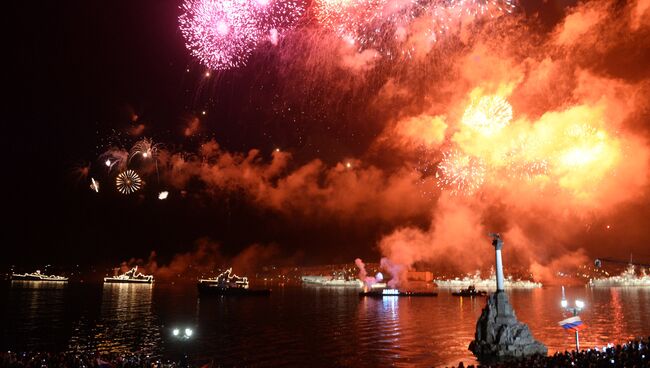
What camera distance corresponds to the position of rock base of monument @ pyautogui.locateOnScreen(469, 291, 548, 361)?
37.4 m

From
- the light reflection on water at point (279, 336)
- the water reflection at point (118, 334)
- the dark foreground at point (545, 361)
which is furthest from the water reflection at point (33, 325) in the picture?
the dark foreground at point (545, 361)

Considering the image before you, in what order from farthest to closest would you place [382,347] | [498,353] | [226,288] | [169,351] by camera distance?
[226,288], [382,347], [169,351], [498,353]

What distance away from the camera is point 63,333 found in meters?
53.0

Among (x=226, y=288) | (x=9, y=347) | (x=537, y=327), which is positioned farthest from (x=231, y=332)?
(x=226, y=288)

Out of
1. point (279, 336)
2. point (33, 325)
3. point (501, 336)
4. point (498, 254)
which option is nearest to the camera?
point (501, 336)

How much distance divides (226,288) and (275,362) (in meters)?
114

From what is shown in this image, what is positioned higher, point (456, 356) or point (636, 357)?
point (636, 357)

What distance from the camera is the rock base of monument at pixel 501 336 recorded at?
3741 centimetres

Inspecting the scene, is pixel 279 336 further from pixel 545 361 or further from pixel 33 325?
pixel 545 361

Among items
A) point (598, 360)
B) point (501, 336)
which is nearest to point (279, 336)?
point (501, 336)

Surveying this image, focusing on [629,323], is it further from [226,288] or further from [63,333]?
[226,288]

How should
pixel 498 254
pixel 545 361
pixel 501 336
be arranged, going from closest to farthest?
pixel 545 361 → pixel 501 336 → pixel 498 254

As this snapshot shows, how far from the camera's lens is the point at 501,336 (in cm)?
3809

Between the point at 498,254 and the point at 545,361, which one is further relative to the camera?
the point at 498,254
